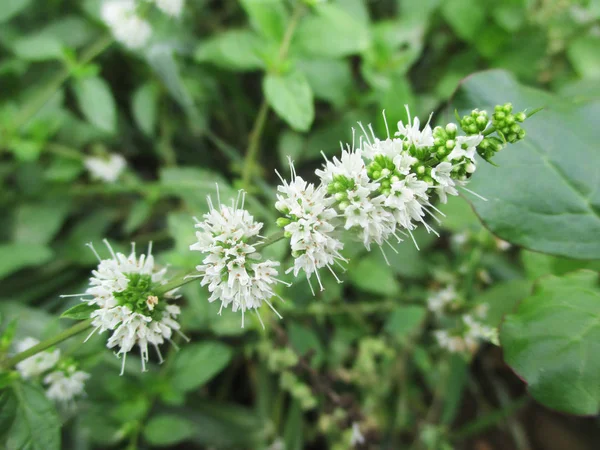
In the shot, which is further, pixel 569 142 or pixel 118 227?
pixel 118 227

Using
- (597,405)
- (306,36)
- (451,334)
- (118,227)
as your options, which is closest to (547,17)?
(306,36)

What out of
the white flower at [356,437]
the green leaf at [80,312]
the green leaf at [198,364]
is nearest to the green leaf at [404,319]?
the white flower at [356,437]

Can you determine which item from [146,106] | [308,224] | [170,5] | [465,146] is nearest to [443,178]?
[465,146]

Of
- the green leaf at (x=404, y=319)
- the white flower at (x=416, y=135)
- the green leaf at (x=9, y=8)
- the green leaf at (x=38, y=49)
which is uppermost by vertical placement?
the green leaf at (x=9, y=8)

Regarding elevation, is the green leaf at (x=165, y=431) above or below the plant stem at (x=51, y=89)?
below

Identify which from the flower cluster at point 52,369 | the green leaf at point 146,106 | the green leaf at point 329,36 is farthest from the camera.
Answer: the green leaf at point 146,106

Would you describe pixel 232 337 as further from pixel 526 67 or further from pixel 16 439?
pixel 526 67

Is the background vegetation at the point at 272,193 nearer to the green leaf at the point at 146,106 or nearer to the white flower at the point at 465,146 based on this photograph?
the green leaf at the point at 146,106
